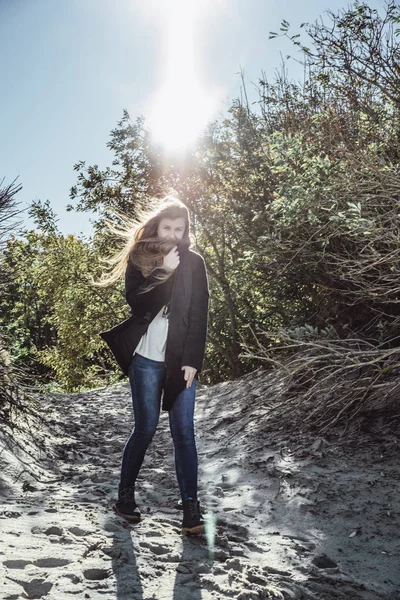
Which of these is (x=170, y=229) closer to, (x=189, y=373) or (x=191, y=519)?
(x=189, y=373)

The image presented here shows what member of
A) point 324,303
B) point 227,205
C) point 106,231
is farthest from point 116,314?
point 324,303

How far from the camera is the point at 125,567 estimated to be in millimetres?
3160

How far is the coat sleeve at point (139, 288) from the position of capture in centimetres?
377

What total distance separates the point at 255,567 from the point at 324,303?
5453 millimetres

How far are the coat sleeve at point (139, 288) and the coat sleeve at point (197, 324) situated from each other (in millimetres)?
242

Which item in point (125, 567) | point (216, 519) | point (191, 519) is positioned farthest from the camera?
point (216, 519)

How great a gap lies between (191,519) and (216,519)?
66cm

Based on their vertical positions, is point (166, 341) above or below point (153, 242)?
below

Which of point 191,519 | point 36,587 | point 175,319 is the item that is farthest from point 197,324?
point 36,587

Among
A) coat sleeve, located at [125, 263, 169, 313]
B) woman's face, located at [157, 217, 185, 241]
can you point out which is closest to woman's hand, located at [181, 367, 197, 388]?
coat sleeve, located at [125, 263, 169, 313]

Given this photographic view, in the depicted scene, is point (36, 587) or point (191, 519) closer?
point (36, 587)

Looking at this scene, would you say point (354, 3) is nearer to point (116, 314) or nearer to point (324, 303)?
point (324, 303)

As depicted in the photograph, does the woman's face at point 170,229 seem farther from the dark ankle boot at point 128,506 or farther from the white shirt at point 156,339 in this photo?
the dark ankle boot at point 128,506

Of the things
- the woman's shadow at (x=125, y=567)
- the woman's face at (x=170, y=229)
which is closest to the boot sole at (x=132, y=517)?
the woman's shadow at (x=125, y=567)
